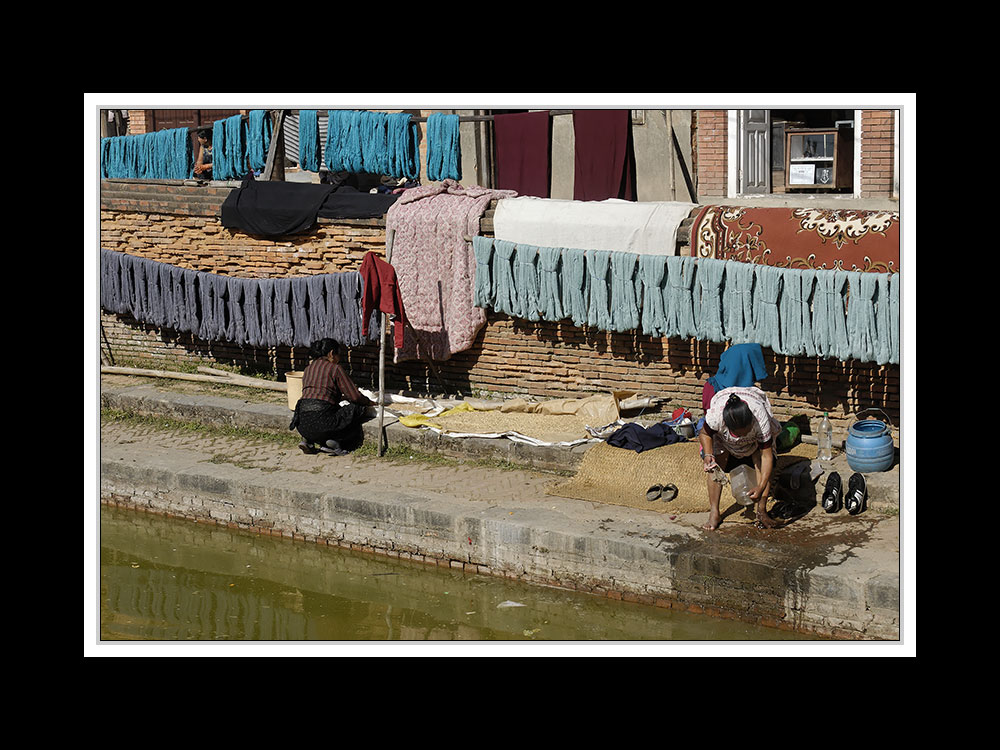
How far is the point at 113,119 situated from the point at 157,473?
23.7 ft

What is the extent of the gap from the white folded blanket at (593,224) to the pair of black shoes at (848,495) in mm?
2593

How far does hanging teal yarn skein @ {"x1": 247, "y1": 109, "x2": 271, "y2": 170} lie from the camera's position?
45.0 ft

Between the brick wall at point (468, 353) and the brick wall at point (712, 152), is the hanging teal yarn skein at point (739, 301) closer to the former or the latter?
the brick wall at point (468, 353)

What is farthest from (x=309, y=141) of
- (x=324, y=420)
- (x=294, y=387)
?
(x=324, y=420)

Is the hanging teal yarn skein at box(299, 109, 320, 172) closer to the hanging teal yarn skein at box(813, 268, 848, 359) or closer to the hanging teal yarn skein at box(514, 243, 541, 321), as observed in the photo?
the hanging teal yarn skein at box(514, 243, 541, 321)

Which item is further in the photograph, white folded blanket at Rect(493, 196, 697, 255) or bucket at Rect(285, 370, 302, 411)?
bucket at Rect(285, 370, 302, 411)

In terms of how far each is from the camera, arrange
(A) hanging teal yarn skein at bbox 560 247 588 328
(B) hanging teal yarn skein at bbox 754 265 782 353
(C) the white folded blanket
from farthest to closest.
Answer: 1. (A) hanging teal yarn skein at bbox 560 247 588 328
2. (C) the white folded blanket
3. (B) hanging teal yarn skein at bbox 754 265 782 353

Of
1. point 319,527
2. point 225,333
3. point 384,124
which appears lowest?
point 319,527

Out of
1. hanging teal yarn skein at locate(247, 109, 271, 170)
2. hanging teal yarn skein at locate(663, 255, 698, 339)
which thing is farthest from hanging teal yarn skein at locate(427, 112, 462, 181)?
hanging teal yarn skein at locate(663, 255, 698, 339)

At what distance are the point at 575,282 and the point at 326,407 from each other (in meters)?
2.40

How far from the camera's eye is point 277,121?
13.5 m

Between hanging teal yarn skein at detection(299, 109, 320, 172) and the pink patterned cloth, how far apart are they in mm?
2037
